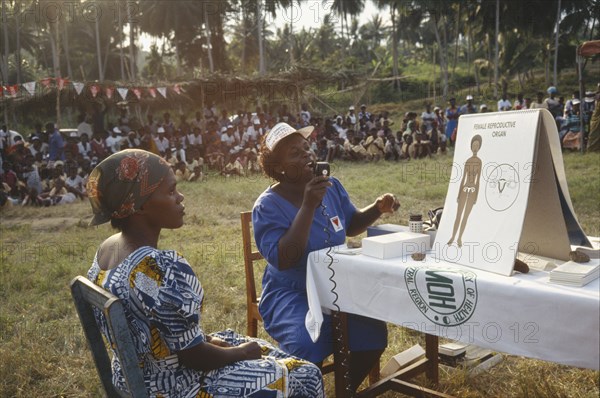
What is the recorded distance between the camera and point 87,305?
68.7 inches

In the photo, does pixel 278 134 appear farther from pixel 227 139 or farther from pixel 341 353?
pixel 227 139

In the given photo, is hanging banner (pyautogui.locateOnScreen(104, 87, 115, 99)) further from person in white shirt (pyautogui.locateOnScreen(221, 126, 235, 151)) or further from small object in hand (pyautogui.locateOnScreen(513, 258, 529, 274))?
small object in hand (pyautogui.locateOnScreen(513, 258, 529, 274))

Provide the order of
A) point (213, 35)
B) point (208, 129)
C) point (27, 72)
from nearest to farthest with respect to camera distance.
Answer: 1. point (208, 129)
2. point (213, 35)
3. point (27, 72)

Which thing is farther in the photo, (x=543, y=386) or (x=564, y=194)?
(x=543, y=386)

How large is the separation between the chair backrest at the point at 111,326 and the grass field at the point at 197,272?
1.62 m

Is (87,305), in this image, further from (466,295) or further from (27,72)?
(27,72)

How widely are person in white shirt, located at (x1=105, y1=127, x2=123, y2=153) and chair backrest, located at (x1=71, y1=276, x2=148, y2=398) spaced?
14172 millimetres

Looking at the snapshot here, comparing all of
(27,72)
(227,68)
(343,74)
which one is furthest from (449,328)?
(27,72)

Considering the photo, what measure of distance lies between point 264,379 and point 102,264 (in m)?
0.67

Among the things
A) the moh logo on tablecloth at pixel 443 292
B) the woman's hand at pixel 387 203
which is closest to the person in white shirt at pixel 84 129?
the woman's hand at pixel 387 203

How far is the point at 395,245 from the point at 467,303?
0.42 metres

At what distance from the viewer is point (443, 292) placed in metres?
1.94

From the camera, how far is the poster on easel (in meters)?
1.90

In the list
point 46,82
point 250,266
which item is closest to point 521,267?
point 250,266
